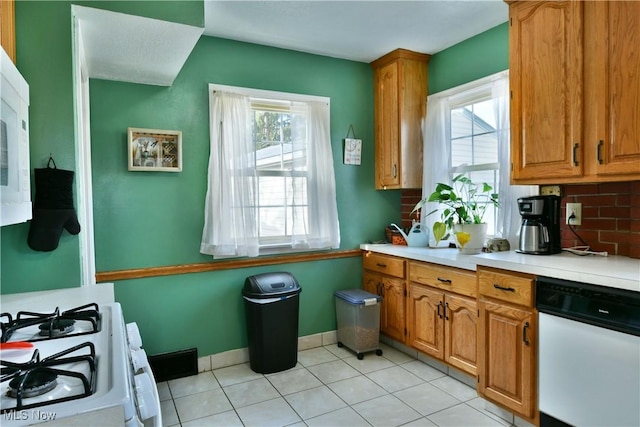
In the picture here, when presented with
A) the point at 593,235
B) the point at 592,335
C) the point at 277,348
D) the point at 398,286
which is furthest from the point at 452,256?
the point at 277,348

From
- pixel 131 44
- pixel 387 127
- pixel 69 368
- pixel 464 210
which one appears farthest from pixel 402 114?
pixel 69 368

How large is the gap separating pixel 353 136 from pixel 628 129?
217 centimetres

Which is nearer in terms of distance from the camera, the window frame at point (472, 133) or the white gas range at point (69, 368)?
the white gas range at point (69, 368)

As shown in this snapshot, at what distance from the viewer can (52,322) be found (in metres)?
1.33

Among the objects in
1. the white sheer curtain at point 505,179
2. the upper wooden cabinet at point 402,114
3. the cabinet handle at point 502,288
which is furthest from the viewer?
the upper wooden cabinet at point 402,114

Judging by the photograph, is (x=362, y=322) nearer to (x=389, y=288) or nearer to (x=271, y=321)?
(x=389, y=288)

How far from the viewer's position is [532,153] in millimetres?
2371

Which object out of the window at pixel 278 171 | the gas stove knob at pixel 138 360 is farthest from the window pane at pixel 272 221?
the gas stove knob at pixel 138 360

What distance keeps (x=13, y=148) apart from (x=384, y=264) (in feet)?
9.02

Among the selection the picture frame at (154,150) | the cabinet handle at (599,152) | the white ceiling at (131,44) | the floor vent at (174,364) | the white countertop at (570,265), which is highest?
the white ceiling at (131,44)

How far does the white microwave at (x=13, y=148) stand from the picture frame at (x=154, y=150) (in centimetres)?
142

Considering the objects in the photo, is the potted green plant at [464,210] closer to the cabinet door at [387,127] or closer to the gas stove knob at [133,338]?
the cabinet door at [387,127]

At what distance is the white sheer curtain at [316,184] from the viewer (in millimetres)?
3414

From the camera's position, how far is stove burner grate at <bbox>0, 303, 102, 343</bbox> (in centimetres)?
127
